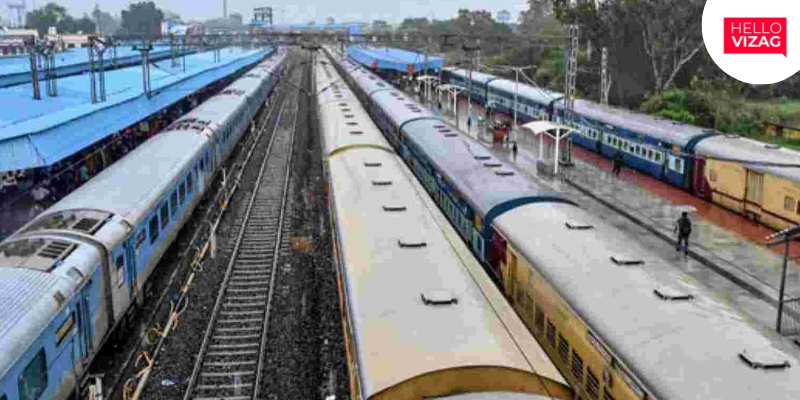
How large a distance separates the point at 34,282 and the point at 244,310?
6.63m

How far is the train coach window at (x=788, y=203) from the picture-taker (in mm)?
23328

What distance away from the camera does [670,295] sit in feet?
35.1

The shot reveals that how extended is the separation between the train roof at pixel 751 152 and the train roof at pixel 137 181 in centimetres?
1734

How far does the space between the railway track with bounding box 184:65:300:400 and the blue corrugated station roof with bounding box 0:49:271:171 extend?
561 centimetres

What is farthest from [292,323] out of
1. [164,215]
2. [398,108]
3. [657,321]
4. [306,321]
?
[398,108]

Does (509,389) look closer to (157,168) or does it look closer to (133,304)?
(133,304)

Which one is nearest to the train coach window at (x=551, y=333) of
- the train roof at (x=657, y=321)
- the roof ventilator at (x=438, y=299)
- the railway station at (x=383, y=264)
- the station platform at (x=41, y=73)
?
the railway station at (x=383, y=264)

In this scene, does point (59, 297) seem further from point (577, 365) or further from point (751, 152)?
point (751, 152)

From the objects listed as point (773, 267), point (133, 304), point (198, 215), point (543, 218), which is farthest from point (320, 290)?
point (773, 267)

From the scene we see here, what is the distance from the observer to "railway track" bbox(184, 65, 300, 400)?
46.8ft

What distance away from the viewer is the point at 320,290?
19188 millimetres

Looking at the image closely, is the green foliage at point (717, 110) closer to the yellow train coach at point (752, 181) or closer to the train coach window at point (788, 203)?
the yellow train coach at point (752, 181)

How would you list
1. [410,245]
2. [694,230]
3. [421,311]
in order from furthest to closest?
[694,230]
[410,245]
[421,311]

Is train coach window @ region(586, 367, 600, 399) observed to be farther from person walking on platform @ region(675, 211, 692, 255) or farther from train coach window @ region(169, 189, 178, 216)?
train coach window @ region(169, 189, 178, 216)
